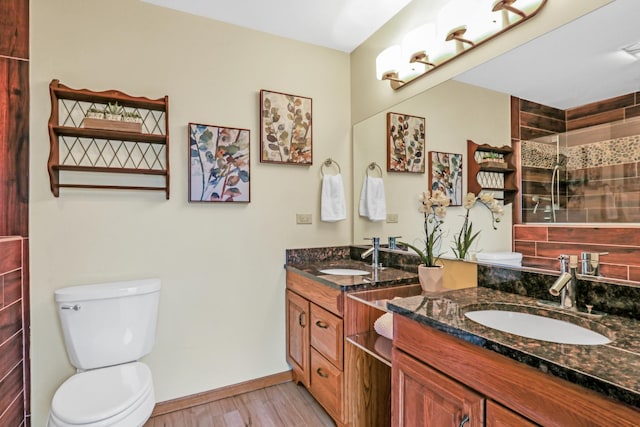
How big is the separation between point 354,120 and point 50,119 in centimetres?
186

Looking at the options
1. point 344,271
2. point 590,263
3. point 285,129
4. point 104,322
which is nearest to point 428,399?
point 590,263

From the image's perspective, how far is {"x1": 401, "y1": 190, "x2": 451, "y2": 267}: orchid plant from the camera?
5.57 ft

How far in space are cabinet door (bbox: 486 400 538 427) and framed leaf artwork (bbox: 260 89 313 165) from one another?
1.80 meters

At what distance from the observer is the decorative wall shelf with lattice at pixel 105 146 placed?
171 centimetres

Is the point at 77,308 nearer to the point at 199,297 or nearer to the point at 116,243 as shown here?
the point at 116,243

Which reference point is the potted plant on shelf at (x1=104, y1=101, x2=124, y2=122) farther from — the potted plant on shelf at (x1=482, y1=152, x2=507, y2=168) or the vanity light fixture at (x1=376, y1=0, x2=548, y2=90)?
the potted plant on shelf at (x1=482, y1=152, x2=507, y2=168)

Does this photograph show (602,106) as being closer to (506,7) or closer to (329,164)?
(506,7)

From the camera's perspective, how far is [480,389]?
90 centimetres

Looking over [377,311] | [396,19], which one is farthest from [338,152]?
[377,311]

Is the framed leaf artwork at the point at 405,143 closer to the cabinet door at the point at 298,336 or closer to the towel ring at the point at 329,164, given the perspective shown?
the towel ring at the point at 329,164

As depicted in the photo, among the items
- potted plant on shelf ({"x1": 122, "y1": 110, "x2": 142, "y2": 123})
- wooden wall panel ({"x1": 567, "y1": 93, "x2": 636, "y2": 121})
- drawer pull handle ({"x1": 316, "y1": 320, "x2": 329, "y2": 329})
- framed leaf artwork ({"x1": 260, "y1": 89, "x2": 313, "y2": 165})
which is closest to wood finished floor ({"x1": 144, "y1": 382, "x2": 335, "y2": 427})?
drawer pull handle ({"x1": 316, "y1": 320, "x2": 329, "y2": 329})

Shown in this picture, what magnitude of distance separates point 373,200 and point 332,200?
0.30 meters

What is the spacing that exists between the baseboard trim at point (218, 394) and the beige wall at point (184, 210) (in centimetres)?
3

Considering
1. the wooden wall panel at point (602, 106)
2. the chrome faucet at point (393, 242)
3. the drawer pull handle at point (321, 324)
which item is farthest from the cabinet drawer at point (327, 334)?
the wooden wall panel at point (602, 106)
